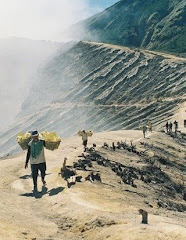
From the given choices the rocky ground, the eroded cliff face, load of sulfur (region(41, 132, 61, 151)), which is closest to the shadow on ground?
the rocky ground

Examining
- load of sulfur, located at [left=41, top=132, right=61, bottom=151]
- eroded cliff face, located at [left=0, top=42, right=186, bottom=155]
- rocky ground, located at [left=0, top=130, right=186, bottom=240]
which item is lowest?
rocky ground, located at [left=0, top=130, right=186, bottom=240]

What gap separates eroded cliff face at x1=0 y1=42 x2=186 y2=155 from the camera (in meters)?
113

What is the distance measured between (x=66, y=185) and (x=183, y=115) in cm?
6767

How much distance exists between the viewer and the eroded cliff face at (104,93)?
11319 cm

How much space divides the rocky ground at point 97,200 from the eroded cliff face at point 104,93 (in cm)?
6172

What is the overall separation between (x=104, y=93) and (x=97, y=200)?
4623 inches

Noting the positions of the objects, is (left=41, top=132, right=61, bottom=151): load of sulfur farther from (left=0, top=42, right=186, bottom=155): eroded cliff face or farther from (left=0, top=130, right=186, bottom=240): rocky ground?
(left=0, top=42, right=186, bottom=155): eroded cliff face

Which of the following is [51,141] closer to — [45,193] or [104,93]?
[45,193]

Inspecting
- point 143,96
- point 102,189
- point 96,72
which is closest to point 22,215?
point 102,189

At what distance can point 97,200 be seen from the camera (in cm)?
1866

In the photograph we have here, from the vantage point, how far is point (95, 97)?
135m

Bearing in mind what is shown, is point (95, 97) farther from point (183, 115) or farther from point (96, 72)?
point (183, 115)

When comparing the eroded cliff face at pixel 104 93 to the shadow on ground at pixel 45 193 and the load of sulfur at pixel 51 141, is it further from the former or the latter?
the shadow on ground at pixel 45 193

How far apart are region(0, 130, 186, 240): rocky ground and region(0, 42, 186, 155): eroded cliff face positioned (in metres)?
61.7
